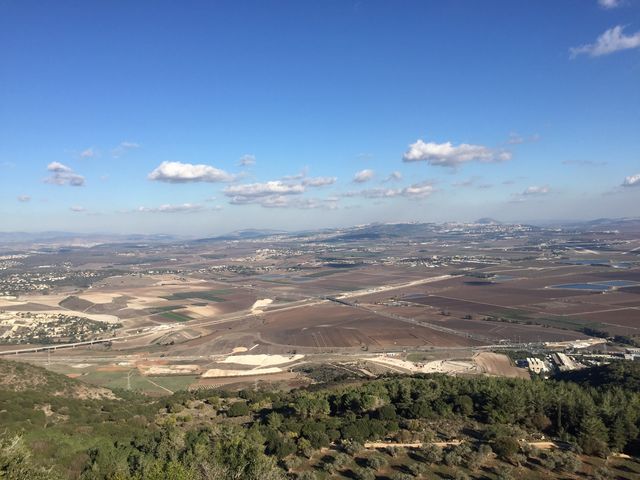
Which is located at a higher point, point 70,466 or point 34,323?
point 70,466

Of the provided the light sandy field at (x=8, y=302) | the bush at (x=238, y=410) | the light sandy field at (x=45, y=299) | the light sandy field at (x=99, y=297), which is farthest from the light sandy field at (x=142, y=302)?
the bush at (x=238, y=410)

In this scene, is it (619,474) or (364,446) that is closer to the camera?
(619,474)

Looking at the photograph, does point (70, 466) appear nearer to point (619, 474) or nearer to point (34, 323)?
point (619, 474)

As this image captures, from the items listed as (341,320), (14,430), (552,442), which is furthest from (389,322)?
(14,430)

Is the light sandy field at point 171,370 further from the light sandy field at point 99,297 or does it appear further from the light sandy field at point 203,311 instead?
the light sandy field at point 99,297

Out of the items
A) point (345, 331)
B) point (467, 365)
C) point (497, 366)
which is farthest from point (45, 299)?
point (497, 366)

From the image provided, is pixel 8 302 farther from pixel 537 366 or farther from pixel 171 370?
pixel 537 366
